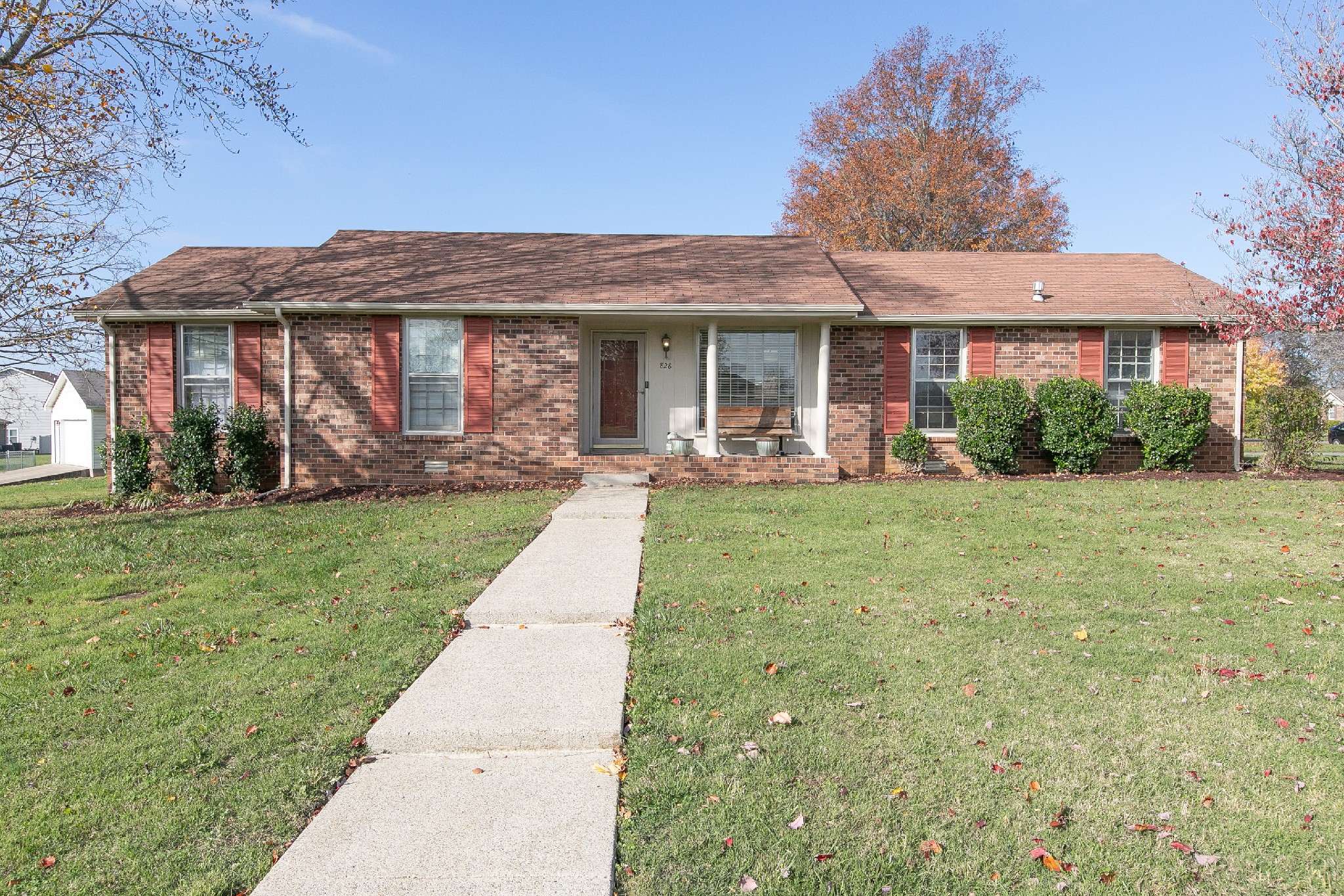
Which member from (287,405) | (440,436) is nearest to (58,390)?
(287,405)

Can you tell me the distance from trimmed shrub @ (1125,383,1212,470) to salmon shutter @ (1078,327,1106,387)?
835mm

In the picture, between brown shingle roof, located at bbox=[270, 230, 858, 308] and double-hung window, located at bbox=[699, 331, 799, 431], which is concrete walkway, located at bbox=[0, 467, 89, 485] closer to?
brown shingle roof, located at bbox=[270, 230, 858, 308]

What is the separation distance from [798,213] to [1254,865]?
87.0ft

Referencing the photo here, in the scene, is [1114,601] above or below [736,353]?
below

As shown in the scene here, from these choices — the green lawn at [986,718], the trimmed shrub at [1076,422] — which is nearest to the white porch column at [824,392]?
the trimmed shrub at [1076,422]

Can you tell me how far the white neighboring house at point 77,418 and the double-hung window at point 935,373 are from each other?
32853mm

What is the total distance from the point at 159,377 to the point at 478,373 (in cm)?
554

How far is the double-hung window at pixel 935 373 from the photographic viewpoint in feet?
43.8

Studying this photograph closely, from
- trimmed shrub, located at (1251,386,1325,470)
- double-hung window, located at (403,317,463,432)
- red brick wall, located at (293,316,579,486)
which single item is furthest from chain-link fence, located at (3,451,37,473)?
trimmed shrub, located at (1251,386,1325,470)

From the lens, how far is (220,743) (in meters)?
3.55

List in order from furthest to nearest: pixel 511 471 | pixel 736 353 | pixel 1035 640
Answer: pixel 736 353 < pixel 511 471 < pixel 1035 640

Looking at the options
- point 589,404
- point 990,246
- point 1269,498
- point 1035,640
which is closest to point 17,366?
point 589,404

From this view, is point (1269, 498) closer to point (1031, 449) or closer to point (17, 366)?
point (1031, 449)

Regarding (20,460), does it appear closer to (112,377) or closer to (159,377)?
(112,377)
